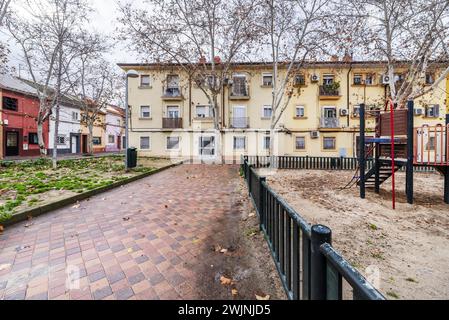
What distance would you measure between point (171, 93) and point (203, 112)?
12.4 feet

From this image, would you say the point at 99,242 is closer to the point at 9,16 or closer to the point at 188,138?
the point at 9,16

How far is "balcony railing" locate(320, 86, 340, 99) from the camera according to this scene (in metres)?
20.6

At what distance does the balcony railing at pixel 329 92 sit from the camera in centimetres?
2059

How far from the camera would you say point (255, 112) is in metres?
21.8

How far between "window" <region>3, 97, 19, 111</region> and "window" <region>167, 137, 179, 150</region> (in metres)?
14.7

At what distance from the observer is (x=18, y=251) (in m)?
2.94

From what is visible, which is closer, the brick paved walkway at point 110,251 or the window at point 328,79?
the brick paved walkway at point 110,251

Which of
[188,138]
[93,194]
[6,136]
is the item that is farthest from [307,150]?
[6,136]

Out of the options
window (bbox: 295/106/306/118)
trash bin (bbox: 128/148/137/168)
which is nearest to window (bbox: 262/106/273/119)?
window (bbox: 295/106/306/118)

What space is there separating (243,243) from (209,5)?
14593 mm

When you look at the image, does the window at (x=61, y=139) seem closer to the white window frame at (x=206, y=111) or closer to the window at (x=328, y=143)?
the white window frame at (x=206, y=111)

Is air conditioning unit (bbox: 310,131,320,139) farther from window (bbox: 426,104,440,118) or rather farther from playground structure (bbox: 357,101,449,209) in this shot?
playground structure (bbox: 357,101,449,209)

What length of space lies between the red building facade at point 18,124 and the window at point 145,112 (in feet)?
34.2

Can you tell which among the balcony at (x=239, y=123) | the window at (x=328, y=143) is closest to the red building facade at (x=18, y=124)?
the balcony at (x=239, y=123)
